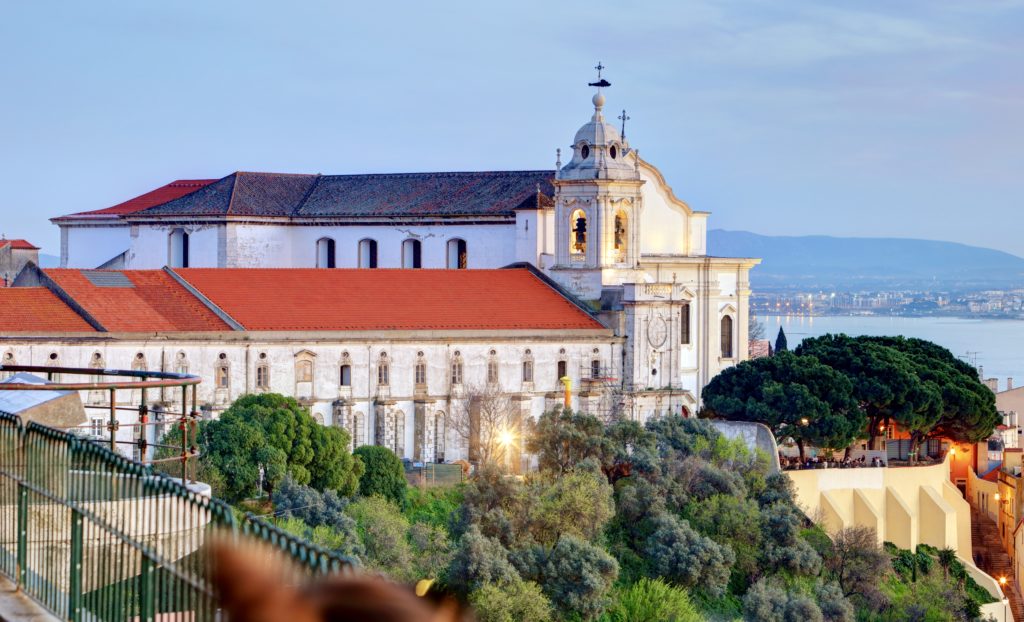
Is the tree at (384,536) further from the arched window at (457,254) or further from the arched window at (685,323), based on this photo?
the arched window at (685,323)

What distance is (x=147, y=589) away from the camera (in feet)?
34.6

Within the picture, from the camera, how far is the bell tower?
66.0m

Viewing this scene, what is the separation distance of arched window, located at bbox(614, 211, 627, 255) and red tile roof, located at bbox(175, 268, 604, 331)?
9.97 ft

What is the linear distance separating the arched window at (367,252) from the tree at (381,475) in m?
19.9

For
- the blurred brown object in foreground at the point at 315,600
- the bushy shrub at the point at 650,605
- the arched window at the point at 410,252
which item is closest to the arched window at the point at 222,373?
the bushy shrub at the point at 650,605

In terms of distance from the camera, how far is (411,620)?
206 inches

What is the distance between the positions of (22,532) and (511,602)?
88.6ft

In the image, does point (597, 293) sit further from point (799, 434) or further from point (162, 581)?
point (162, 581)

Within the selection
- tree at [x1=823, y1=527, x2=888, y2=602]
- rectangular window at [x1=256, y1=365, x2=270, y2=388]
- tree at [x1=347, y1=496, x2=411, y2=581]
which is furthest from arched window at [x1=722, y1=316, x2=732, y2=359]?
tree at [x1=347, y1=496, x2=411, y2=581]

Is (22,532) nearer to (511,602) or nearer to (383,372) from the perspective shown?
(511,602)

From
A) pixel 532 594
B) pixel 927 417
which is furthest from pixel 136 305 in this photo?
pixel 927 417

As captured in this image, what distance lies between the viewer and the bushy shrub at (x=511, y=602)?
38.6m

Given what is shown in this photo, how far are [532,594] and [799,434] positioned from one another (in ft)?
75.2

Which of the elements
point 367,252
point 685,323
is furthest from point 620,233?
point 367,252
